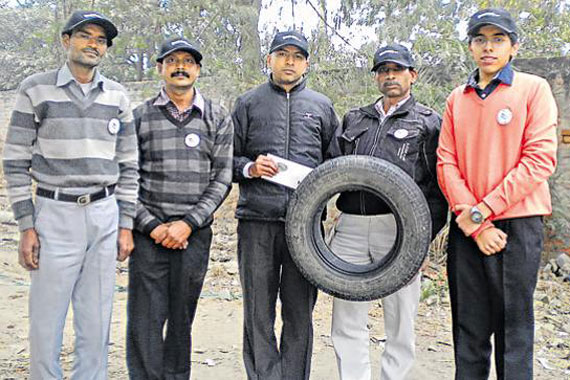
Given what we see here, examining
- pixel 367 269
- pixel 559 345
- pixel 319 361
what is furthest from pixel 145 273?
pixel 559 345

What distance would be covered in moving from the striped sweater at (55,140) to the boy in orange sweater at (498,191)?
165cm

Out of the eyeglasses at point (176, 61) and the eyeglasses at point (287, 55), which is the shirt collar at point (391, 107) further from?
the eyeglasses at point (176, 61)

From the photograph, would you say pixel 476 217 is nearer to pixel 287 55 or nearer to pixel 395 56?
pixel 395 56

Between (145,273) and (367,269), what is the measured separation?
3.72 feet

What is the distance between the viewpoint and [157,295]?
2.89 metres

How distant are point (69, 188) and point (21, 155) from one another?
10.3 inches

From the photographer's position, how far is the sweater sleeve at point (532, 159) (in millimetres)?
2463

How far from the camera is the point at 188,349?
300cm

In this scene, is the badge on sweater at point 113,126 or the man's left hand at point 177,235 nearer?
the badge on sweater at point 113,126

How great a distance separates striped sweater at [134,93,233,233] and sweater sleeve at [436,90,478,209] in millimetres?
1124

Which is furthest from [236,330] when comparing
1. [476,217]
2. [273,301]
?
[476,217]

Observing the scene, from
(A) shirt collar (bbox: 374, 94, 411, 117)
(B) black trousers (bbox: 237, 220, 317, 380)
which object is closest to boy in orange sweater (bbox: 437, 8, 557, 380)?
(A) shirt collar (bbox: 374, 94, 411, 117)

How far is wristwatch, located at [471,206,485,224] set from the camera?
252 centimetres

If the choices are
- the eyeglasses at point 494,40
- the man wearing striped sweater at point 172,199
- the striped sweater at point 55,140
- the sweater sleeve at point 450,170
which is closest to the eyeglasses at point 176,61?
the man wearing striped sweater at point 172,199
